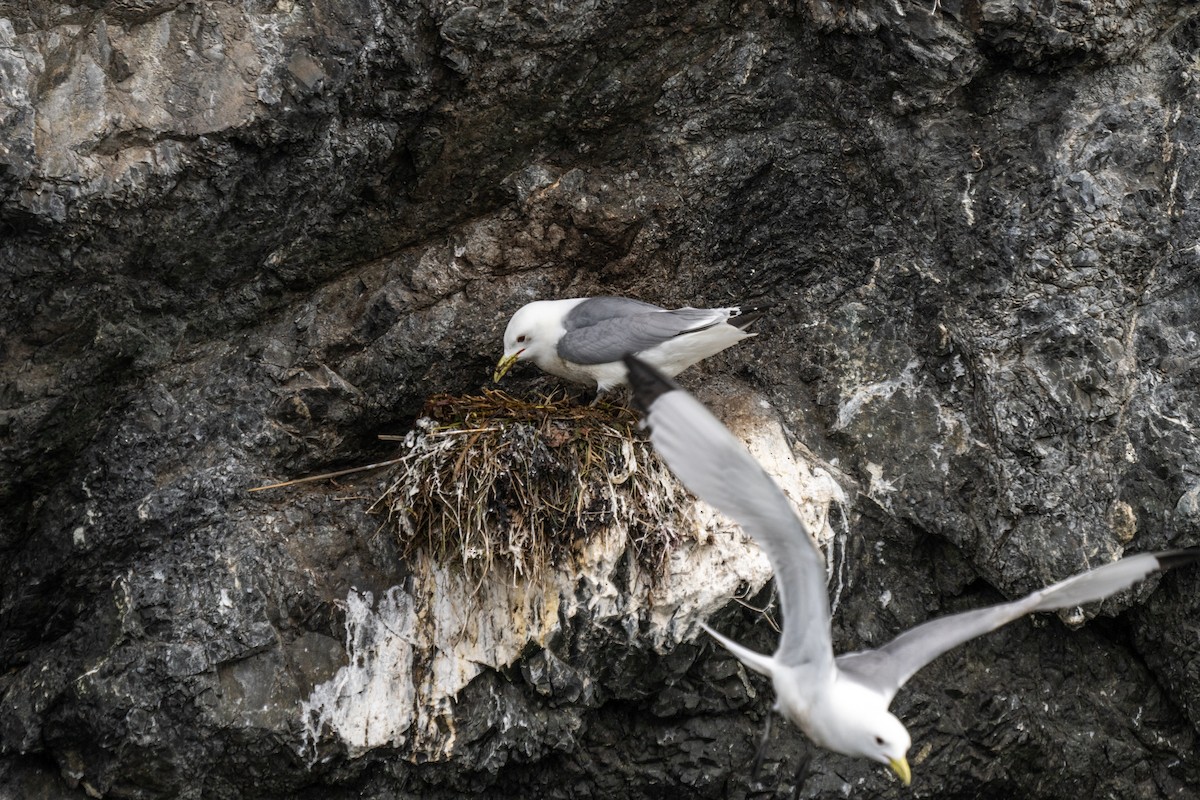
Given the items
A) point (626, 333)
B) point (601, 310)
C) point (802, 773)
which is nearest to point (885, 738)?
point (802, 773)

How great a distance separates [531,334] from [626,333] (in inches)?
13.9

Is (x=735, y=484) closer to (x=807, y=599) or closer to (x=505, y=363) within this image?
(x=807, y=599)

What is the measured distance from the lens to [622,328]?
4445 mm

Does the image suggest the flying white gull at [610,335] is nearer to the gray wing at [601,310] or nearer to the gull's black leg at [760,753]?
the gray wing at [601,310]

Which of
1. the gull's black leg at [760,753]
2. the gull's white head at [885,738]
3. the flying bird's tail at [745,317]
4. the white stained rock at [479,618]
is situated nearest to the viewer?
the gull's white head at [885,738]

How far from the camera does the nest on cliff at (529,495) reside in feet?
13.8

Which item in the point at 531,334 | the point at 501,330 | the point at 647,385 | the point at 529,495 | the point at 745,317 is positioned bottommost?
the point at 529,495

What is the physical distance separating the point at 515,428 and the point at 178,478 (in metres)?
1.18

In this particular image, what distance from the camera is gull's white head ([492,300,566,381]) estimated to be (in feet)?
14.8

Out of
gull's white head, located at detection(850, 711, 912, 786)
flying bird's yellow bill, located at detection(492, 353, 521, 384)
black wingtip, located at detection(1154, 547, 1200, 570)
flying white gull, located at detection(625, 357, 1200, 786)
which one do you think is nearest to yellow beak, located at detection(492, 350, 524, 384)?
flying bird's yellow bill, located at detection(492, 353, 521, 384)

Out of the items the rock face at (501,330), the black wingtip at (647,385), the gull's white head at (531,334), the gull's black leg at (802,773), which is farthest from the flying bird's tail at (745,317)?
the gull's black leg at (802,773)

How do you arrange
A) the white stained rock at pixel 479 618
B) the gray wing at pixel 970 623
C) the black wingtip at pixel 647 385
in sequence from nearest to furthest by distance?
1. the black wingtip at pixel 647 385
2. the gray wing at pixel 970 623
3. the white stained rock at pixel 479 618

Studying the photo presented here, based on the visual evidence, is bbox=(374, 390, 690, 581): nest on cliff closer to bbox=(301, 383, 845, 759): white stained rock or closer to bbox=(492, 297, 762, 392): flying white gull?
bbox=(301, 383, 845, 759): white stained rock

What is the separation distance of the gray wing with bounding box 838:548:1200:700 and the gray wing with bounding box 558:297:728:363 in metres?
1.28
